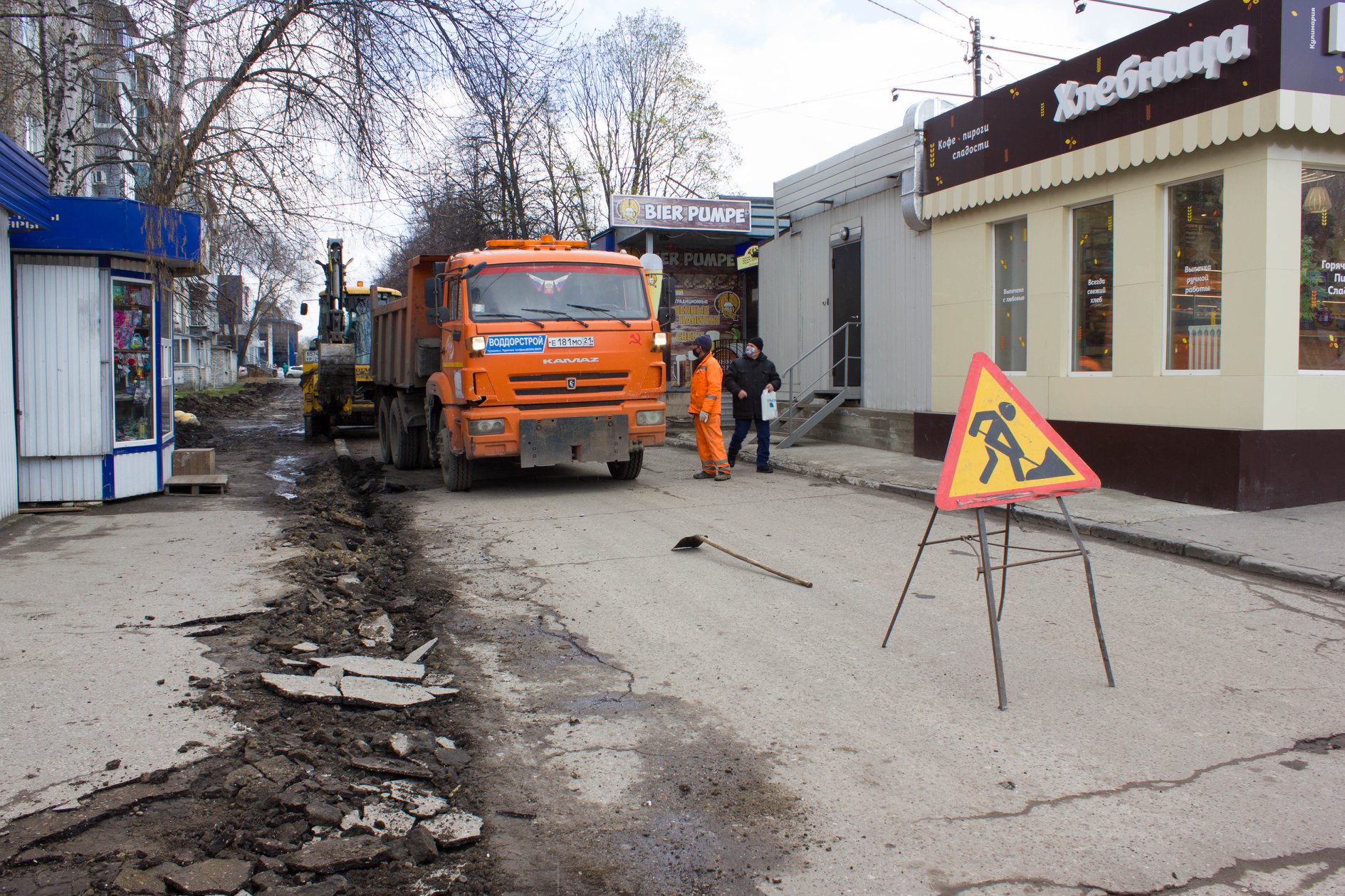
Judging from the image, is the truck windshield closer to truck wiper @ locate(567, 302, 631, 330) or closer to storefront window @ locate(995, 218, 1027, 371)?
truck wiper @ locate(567, 302, 631, 330)

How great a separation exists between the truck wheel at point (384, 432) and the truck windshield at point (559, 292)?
5.50 m

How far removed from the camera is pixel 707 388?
1253cm

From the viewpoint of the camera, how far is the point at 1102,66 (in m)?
10.8

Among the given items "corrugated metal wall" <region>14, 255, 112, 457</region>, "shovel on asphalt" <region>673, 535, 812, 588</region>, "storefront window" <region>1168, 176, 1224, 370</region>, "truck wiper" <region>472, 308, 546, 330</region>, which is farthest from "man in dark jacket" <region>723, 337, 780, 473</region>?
"corrugated metal wall" <region>14, 255, 112, 457</region>

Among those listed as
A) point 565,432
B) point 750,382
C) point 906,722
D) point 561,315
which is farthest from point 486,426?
point 906,722

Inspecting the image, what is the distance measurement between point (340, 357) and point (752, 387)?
32.8ft

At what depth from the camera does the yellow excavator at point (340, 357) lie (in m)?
19.5

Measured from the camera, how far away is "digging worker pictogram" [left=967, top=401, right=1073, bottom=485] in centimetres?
491

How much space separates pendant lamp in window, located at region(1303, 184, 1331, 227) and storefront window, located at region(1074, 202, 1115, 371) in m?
1.97

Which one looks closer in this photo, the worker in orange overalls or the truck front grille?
the truck front grille

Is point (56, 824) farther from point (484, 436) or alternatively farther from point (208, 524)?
point (484, 436)

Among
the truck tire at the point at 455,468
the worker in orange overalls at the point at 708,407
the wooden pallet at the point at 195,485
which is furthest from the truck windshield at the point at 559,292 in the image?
the wooden pallet at the point at 195,485

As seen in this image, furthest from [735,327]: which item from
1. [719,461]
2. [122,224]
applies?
[122,224]

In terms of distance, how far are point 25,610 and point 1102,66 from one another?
11.1 m
